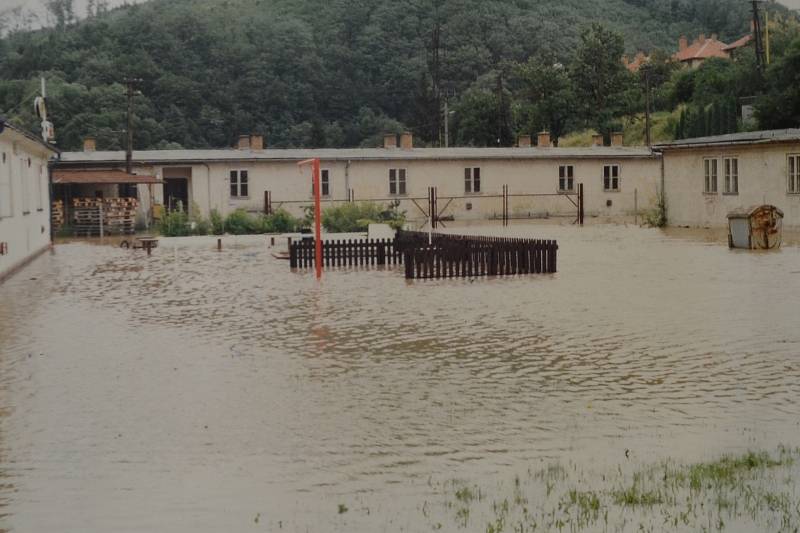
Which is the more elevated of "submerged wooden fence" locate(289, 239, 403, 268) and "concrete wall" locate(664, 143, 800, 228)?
"concrete wall" locate(664, 143, 800, 228)

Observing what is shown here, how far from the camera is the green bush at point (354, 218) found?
43781 millimetres

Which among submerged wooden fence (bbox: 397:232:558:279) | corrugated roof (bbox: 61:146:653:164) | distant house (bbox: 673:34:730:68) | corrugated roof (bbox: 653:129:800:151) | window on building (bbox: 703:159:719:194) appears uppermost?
distant house (bbox: 673:34:730:68)

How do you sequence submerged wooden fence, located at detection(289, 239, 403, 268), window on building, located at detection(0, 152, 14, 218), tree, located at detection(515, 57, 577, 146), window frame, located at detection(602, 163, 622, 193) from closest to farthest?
window on building, located at detection(0, 152, 14, 218), submerged wooden fence, located at detection(289, 239, 403, 268), window frame, located at detection(602, 163, 622, 193), tree, located at detection(515, 57, 577, 146)

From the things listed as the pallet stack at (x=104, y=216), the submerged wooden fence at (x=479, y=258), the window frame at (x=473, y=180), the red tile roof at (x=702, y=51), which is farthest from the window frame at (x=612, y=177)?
the red tile roof at (x=702, y=51)

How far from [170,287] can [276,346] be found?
9.16 m

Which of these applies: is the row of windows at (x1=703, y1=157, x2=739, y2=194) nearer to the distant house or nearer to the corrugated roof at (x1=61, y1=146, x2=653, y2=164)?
the corrugated roof at (x1=61, y1=146, x2=653, y2=164)

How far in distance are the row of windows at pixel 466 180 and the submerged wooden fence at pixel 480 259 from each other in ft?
85.4

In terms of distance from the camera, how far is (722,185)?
41.4 meters

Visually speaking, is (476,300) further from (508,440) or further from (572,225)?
(572,225)

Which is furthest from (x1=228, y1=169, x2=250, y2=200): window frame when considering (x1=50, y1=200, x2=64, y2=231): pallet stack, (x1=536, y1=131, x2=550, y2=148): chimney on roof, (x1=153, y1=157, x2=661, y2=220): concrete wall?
(x1=536, y1=131, x2=550, y2=148): chimney on roof

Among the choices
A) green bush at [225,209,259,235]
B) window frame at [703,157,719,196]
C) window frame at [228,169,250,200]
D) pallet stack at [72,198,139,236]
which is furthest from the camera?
window frame at [228,169,250,200]

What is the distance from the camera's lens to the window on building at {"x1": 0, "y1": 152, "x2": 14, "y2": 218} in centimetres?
2503

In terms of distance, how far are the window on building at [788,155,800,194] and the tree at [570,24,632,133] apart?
48214 mm

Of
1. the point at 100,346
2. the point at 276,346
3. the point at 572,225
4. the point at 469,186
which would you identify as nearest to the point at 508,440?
the point at 276,346
